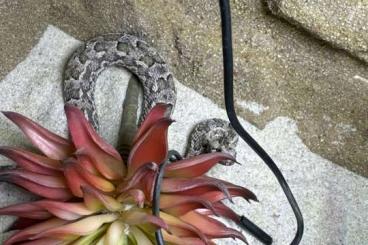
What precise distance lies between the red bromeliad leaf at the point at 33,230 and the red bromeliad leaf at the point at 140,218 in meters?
0.11

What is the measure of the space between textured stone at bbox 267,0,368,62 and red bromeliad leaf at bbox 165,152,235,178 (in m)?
0.37

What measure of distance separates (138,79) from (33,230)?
59 centimetres

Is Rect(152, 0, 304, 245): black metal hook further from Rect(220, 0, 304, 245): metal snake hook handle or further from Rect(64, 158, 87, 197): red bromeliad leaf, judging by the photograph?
Rect(64, 158, 87, 197): red bromeliad leaf

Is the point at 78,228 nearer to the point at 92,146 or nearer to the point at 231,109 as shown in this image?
the point at 92,146

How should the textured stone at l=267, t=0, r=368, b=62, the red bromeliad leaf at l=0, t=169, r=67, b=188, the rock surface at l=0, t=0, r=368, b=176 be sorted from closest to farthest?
1. the red bromeliad leaf at l=0, t=169, r=67, b=188
2. the textured stone at l=267, t=0, r=368, b=62
3. the rock surface at l=0, t=0, r=368, b=176

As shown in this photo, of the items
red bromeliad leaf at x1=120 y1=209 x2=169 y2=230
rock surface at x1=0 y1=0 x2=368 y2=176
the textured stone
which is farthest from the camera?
rock surface at x1=0 y1=0 x2=368 y2=176

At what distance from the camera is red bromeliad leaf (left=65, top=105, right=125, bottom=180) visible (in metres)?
1.01

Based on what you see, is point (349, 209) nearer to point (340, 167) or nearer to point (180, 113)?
point (340, 167)

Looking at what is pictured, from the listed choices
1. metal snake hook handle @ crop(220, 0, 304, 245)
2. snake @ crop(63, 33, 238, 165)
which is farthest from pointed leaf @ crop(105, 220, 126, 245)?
snake @ crop(63, 33, 238, 165)

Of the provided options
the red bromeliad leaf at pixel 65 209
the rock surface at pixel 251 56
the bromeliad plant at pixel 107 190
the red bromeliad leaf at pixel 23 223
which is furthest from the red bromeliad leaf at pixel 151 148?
the rock surface at pixel 251 56

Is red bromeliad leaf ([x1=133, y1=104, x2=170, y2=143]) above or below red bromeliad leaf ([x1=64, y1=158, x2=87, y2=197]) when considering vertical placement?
above

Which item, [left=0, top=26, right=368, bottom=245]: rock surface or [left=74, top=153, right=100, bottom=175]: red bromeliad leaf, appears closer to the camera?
[left=74, top=153, right=100, bottom=175]: red bromeliad leaf

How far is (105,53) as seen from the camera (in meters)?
1.46

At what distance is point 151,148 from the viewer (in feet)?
Answer: 3.34
